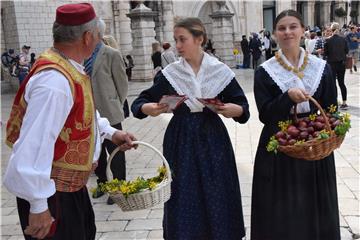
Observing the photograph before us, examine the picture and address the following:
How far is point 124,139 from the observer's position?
275cm

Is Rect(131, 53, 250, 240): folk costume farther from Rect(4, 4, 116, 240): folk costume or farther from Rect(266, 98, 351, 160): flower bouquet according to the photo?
Rect(4, 4, 116, 240): folk costume

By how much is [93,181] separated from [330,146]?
3907 millimetres

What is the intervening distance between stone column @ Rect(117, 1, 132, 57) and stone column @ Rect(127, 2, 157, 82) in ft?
10.4

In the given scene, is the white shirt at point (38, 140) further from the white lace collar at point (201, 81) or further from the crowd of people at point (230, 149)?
the white lace collar at point (201, 81)

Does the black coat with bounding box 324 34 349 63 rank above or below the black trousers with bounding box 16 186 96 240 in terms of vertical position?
above

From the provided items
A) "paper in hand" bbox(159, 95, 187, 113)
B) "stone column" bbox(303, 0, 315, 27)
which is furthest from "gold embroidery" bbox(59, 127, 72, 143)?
"stone column" bbox(303, 0, 315, 27)

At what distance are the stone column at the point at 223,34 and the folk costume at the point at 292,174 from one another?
67.9ft

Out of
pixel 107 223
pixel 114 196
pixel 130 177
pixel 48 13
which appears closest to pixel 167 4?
pixel 48 13

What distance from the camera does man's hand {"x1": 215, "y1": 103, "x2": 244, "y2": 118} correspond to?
291cm

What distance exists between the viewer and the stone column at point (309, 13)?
34.4 metres

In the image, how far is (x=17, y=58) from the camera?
677 inches

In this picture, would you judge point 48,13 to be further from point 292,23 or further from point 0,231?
point 292,23

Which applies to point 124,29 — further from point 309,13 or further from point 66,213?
point 66,213

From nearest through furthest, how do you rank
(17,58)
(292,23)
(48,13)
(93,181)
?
(292,23)
(93,181)
(17,58)
(48,13)
